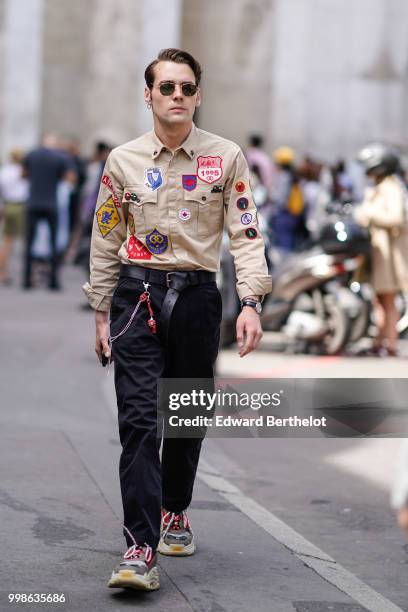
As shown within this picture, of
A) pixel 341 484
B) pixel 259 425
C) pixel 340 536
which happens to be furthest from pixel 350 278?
pixel 259 425

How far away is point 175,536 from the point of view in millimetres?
4973

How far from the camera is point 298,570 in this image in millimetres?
4879

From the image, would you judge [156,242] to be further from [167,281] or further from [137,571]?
[137,571]

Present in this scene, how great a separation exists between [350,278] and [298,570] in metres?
7.08

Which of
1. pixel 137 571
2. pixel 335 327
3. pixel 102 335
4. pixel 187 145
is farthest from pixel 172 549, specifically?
pixel 335 327

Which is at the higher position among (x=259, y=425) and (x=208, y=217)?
(x=208, y=217)

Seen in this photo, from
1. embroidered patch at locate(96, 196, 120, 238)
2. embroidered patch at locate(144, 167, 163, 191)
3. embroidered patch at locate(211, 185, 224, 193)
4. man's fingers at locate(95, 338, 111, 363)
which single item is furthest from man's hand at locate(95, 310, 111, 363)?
embroidered patch at locate(211, 185, 224, 193)

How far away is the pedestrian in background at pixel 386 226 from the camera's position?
11.6 metres

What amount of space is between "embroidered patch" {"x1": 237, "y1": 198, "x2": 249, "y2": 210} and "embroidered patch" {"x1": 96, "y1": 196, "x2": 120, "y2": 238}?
0.43 meters

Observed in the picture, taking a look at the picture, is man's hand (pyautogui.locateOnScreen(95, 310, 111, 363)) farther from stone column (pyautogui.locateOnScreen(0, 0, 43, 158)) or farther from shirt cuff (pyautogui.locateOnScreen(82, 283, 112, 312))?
stone column (pyautogui.locateOnScreen(0, 0, 43, 158))

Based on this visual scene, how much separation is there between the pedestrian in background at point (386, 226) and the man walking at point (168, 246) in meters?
7.00

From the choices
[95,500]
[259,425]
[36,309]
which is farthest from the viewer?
[36,309]

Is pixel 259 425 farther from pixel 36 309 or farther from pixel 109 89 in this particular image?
pixel 109 89

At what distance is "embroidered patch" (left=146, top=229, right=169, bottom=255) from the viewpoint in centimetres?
469
